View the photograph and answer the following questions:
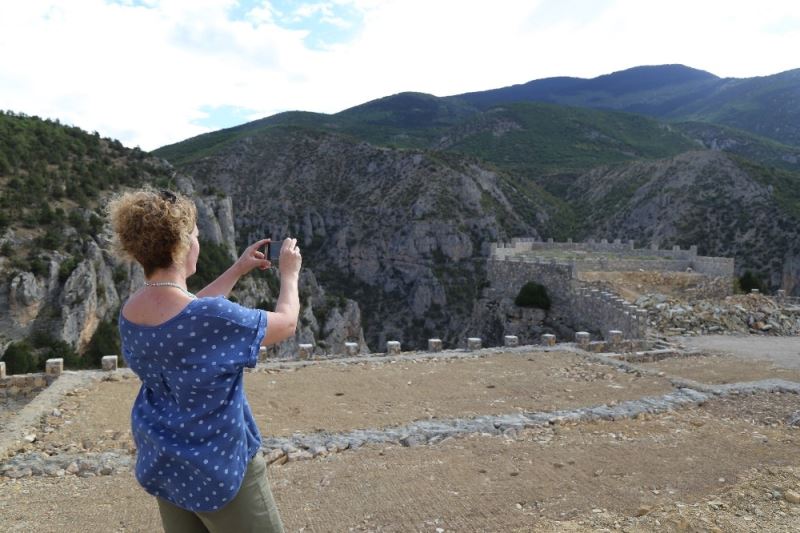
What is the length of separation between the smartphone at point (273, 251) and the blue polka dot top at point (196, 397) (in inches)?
21.9

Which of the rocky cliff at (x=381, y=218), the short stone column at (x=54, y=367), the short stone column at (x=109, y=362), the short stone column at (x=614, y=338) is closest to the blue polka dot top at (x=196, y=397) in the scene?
the short stone column at (x=109, y=362)

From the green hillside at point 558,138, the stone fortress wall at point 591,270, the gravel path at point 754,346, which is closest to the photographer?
the gravel path at point 754,346

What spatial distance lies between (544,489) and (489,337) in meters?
23.4

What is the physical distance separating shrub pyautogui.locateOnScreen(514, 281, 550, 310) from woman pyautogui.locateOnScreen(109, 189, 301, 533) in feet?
80.2

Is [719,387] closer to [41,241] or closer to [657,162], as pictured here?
[41,241]

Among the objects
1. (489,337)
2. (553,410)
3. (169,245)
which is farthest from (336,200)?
(169,245)

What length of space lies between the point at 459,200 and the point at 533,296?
36.9 m

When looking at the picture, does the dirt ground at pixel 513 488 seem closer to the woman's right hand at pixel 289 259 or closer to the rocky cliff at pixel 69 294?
the woman's right hand at pixel 289 259

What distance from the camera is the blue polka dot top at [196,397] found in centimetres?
215

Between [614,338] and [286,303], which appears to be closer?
[286,303]

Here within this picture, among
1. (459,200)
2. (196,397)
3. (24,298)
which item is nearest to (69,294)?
(24,298)

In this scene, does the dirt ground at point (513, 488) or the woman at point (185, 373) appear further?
the dirt ground at point (513, 488)

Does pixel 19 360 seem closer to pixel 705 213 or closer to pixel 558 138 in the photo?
pixel 705 213

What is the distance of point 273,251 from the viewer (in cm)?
288
